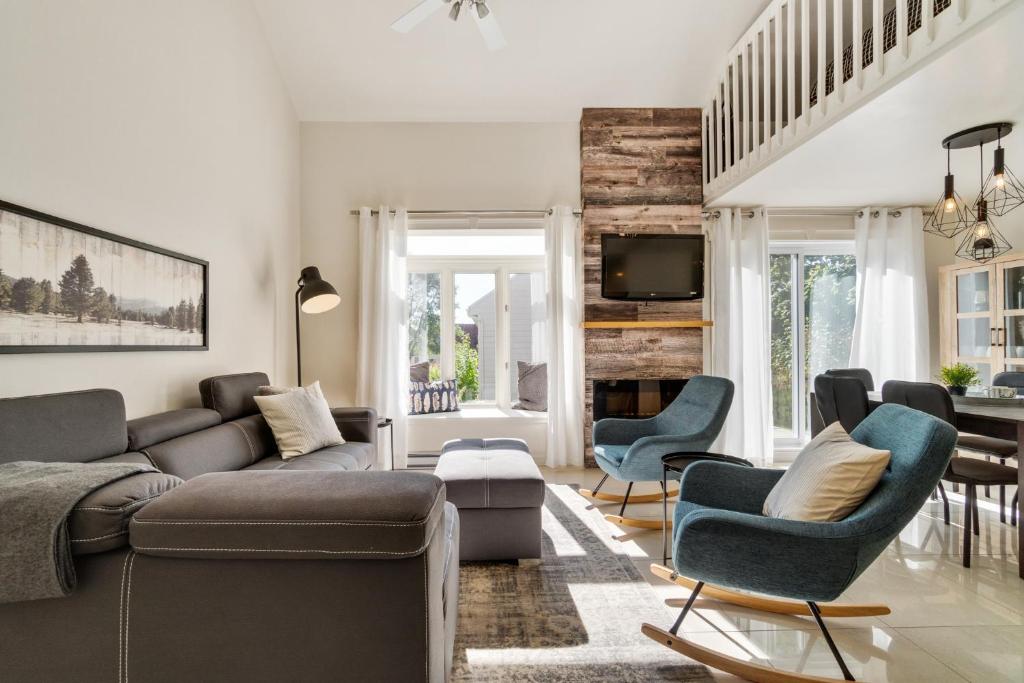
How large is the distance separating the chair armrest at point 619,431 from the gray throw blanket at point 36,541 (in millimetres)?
2758

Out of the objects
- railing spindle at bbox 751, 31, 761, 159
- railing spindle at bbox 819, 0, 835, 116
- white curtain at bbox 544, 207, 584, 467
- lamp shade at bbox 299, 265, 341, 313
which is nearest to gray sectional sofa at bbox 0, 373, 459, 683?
lamp shade at bbox 299, 265, 341, 313

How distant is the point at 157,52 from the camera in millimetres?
2469

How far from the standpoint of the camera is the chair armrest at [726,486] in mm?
1969

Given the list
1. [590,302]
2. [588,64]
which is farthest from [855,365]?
[588,64]

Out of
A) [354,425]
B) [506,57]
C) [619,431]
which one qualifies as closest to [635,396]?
[619,431]

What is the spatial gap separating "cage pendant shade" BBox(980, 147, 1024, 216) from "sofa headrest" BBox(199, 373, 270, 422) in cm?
429

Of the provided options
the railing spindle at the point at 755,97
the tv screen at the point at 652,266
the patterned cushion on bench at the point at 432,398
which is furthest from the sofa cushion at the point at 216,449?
the railing spindle at the point at 755,97

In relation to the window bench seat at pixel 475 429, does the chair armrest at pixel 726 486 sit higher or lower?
higher

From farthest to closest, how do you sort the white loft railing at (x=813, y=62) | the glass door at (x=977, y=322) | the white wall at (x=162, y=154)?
1. the glass door at (x=977, y=322)
2. the white loft railing at (x=813, y=62)
3. the white wall at (x=162, y=154)

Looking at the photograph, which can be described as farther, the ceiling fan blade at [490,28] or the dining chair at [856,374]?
the dining chair at [856,374]

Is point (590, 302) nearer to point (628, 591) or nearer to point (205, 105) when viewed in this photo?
point (628, 591)

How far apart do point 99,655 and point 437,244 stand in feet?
13.3

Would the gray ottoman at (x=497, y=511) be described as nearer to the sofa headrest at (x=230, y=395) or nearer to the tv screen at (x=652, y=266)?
the sofa headrest at (x=230, y=395)

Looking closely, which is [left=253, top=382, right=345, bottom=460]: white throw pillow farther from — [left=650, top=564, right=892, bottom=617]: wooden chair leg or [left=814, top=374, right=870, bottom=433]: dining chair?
[left=814, top=374, right=870, bottom=433]: dining chair
